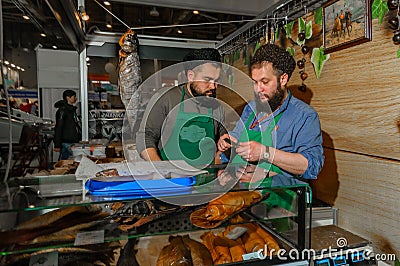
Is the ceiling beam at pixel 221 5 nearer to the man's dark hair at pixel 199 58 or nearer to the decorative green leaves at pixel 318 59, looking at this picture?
the decorative green leaves at pixel 318 59

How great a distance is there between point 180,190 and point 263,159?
0.36 metres

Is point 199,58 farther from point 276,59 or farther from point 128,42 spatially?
point 128,42

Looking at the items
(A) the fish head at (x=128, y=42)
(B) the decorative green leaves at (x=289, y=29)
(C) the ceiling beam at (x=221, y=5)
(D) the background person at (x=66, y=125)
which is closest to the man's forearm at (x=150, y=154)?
(A) the fish head at (x=128, y=42)

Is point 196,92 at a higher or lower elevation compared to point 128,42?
lower

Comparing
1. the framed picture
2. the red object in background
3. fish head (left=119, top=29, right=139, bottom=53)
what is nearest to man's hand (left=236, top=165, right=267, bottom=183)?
the framed picture

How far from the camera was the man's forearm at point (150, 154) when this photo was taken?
3.43 ft

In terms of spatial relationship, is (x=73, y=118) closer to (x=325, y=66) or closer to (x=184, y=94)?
(x=184, y=94)

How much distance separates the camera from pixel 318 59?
1456 mm

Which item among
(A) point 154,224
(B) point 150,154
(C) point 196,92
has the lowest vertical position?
(A) point 154,224

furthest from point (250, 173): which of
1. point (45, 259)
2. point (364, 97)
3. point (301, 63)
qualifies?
point (301, 63)


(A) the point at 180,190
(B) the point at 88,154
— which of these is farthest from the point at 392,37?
(B) the point at 88,154

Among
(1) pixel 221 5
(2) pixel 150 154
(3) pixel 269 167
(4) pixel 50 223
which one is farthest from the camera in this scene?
(1) pixel 221 5

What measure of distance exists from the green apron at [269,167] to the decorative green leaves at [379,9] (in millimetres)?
478

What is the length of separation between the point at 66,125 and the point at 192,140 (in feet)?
6.19
